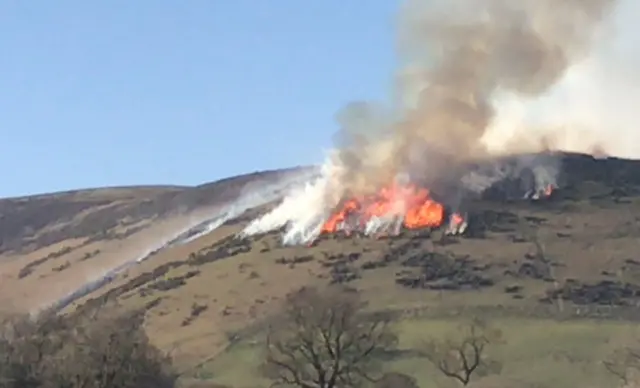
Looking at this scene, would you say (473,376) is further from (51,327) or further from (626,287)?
(626,287)

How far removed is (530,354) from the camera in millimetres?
147125

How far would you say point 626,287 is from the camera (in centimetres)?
19925

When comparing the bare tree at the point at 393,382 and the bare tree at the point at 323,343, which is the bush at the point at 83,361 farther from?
the bare tree at the point at 393,382

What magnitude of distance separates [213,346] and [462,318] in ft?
135

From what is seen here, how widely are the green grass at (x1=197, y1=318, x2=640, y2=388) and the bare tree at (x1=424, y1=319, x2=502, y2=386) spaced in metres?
2.40

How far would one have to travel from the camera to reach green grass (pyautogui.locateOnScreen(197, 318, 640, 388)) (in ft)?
434

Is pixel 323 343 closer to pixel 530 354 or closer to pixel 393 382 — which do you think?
pixel 393 382

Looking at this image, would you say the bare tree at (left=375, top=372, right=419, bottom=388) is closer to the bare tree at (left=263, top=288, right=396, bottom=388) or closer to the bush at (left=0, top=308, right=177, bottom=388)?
the bare tree at (left=263, top=288, right=396, bottom=388)

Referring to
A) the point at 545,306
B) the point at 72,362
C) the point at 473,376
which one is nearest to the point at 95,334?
the point at 72,362

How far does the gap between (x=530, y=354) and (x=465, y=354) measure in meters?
30.0

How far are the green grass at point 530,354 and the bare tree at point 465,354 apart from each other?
2403 mm

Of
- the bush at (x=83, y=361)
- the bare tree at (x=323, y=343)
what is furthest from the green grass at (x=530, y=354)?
the bush at (x=83, y=361)

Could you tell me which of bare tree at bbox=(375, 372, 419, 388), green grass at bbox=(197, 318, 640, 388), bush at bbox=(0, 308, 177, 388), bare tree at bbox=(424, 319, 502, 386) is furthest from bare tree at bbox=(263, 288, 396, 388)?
green grass at bbox=(197, 318, 640, 388)

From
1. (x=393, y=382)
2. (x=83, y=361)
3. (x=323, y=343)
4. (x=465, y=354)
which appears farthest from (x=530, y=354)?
(x=83, y=361)
